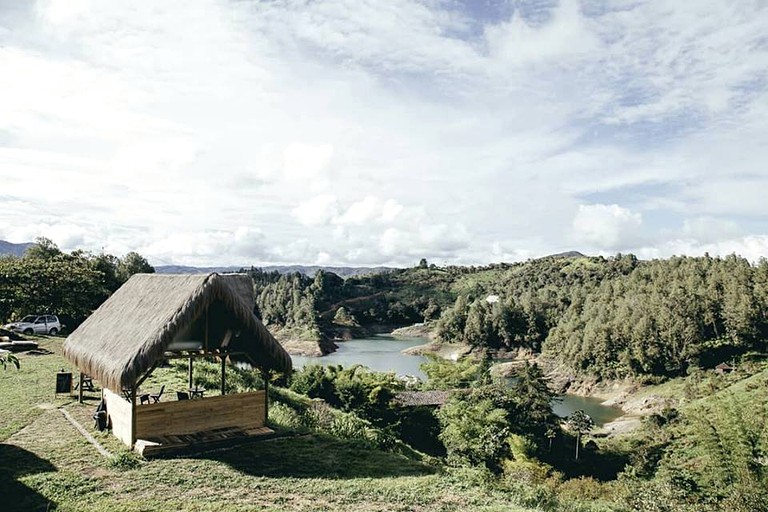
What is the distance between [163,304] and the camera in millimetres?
11117

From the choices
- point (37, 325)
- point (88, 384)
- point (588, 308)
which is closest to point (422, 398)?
point (88, 384)

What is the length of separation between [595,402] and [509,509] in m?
38.4

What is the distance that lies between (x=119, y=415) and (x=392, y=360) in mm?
48187

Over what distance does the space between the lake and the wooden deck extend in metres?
20.3

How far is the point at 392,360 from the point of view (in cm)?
5819

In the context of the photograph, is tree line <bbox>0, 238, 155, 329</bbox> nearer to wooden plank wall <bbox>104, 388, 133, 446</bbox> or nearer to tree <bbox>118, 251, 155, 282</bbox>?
tree <bbox>118, 251, 155, 282</bbox>

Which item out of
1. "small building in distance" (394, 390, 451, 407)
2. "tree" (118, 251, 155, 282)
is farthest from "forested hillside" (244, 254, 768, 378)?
"tree" (118, 251, 155, 282)

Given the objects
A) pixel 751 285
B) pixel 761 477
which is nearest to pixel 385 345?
pixel 751 285

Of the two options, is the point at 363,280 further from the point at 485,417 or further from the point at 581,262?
the point at 485,417

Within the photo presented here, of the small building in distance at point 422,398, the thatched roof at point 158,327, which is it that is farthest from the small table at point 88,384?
the small building in distance at point 422,398

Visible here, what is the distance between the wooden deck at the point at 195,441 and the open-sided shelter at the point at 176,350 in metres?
0.05

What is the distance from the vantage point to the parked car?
972 inches

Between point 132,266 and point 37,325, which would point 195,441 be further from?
point 132,266

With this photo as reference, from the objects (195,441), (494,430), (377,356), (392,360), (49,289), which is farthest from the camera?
(377,356)
